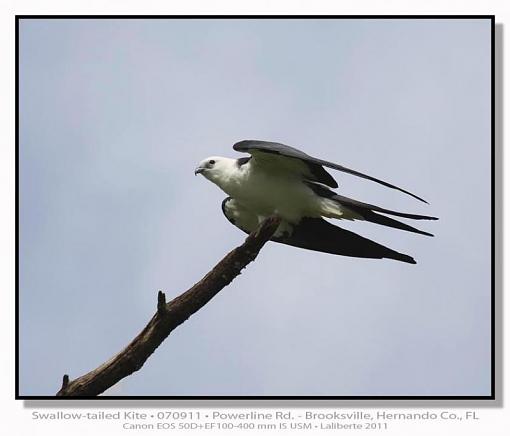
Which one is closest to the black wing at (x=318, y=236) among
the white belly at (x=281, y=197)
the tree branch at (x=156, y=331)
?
the white belly at (x=281, y=197)

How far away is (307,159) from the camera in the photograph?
7125 mm

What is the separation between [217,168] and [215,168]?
3cm

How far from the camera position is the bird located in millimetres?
7500

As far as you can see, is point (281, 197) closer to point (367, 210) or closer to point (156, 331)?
point (367, 210)

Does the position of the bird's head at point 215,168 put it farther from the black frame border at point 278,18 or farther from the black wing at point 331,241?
the black frame border at point 278,18

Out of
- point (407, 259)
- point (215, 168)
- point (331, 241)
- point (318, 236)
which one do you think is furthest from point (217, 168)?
point (407, 259)

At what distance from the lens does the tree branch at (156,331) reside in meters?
6.83

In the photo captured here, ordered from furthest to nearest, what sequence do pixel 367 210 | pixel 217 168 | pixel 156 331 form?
pixel 217 168
pixel 367 210
pixel 156 331

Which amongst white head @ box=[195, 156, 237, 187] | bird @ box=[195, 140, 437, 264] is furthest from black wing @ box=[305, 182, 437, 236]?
white head @ box=[195, 156, 237, 187]

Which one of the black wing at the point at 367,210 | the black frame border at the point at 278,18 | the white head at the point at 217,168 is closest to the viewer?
the black frame border at the point at 278,18

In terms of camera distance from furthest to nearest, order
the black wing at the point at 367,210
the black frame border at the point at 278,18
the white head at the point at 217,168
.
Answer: the white head at the point at 217,168
the black wing at the point at 367,210
the black frame border at the point at 278,18

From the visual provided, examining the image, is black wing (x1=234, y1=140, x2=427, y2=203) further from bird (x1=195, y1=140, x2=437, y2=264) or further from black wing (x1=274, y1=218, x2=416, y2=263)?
black wing (x1=274, y1=218, x2=416, y2=263)

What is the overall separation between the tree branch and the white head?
3.63 feet
